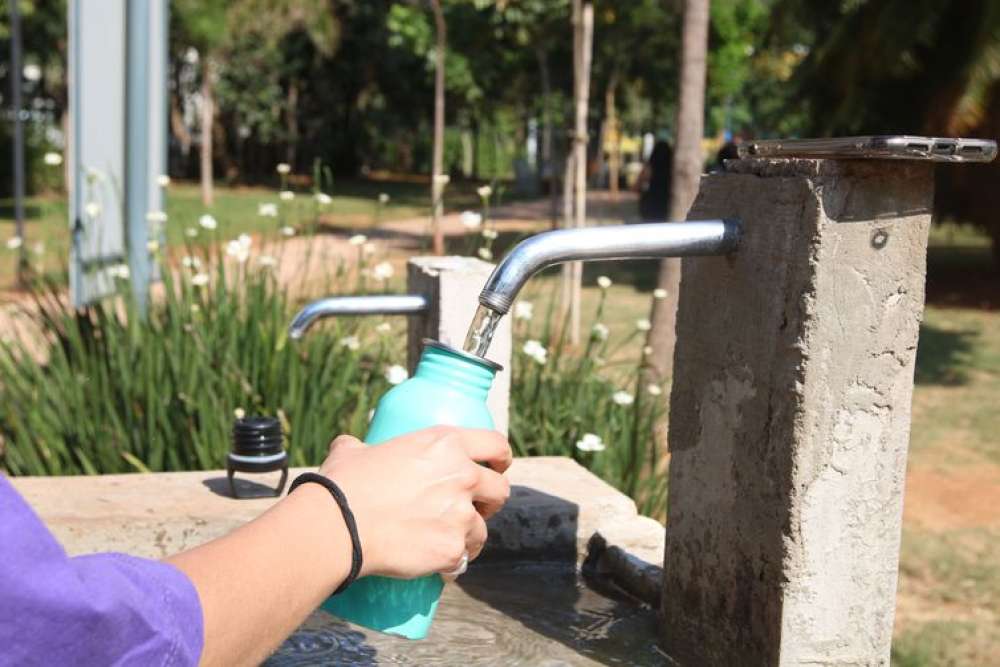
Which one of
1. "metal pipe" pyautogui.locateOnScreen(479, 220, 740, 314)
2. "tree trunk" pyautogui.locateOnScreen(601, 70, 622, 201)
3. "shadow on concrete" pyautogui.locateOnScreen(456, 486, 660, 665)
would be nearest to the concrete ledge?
"shadow on concrete" pyautogui.locateOnScreen(456, 486, 660, 665)

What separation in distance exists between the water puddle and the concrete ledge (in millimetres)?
144

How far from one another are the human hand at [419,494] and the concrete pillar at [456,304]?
5.59 feet

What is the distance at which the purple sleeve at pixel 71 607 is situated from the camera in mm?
816

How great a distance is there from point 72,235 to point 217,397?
5.04 ft

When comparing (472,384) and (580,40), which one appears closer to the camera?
(472,384)

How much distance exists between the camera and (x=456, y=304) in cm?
295

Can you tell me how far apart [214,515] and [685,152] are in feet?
14.0

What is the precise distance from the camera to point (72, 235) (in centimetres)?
512

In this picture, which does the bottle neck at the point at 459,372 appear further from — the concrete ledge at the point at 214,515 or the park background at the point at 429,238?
the park background at the point at 429,238

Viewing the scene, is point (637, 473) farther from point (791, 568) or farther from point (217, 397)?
Answer: point (791, 568)

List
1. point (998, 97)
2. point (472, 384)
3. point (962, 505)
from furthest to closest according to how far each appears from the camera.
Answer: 1. point (998, 97)
2. point (962, 505)
3. point (472, 384)

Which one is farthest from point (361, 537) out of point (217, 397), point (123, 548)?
point (217, 397)

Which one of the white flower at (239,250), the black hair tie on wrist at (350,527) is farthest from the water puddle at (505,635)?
the white flower at (239,250)

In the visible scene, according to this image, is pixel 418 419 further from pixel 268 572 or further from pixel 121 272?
pixel 121 272
